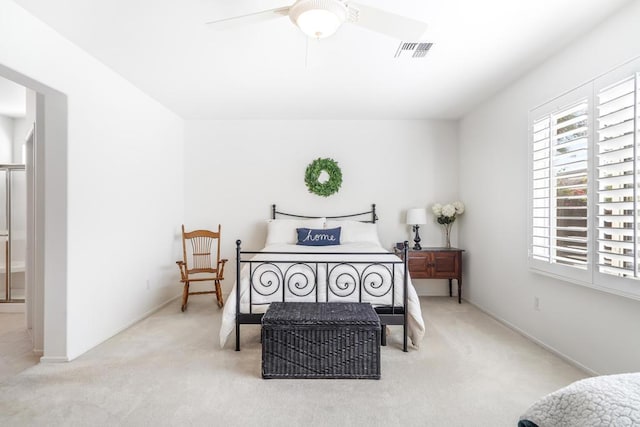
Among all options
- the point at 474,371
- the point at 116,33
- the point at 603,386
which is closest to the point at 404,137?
the point at 474,371

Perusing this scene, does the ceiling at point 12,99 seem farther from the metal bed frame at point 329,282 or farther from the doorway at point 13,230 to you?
the metal bed frame at point 329,282

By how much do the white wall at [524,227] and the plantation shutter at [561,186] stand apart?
0.23m

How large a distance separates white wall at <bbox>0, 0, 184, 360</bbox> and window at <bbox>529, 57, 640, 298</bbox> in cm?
401

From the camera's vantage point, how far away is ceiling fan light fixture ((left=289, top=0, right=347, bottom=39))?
1745mm

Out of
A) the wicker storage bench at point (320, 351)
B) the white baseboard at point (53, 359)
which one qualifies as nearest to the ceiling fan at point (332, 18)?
the wicker storage bench at point (320, 351)

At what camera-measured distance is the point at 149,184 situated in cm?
423

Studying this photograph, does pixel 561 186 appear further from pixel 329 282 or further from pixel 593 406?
pixel 593 406

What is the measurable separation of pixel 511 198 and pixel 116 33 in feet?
12.9

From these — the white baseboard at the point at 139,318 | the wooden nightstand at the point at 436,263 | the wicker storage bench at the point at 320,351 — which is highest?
the wooden nightstand at the point at 436,263

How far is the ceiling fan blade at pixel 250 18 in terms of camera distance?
6.16 feet

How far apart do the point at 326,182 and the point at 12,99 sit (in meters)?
4.17

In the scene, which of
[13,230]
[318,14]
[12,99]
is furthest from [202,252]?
[318,14]

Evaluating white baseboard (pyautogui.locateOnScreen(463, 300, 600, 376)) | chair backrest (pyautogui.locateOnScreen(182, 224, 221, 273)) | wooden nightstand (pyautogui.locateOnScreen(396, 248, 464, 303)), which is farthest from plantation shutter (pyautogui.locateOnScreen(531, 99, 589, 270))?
chair backrest (pyautogui.locateOnScreen(182, 224, 221, 273))

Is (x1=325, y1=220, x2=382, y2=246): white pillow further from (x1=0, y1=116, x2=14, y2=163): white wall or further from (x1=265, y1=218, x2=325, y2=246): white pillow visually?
(x1=0, y1=116, x2=14, y2=163): white wall
